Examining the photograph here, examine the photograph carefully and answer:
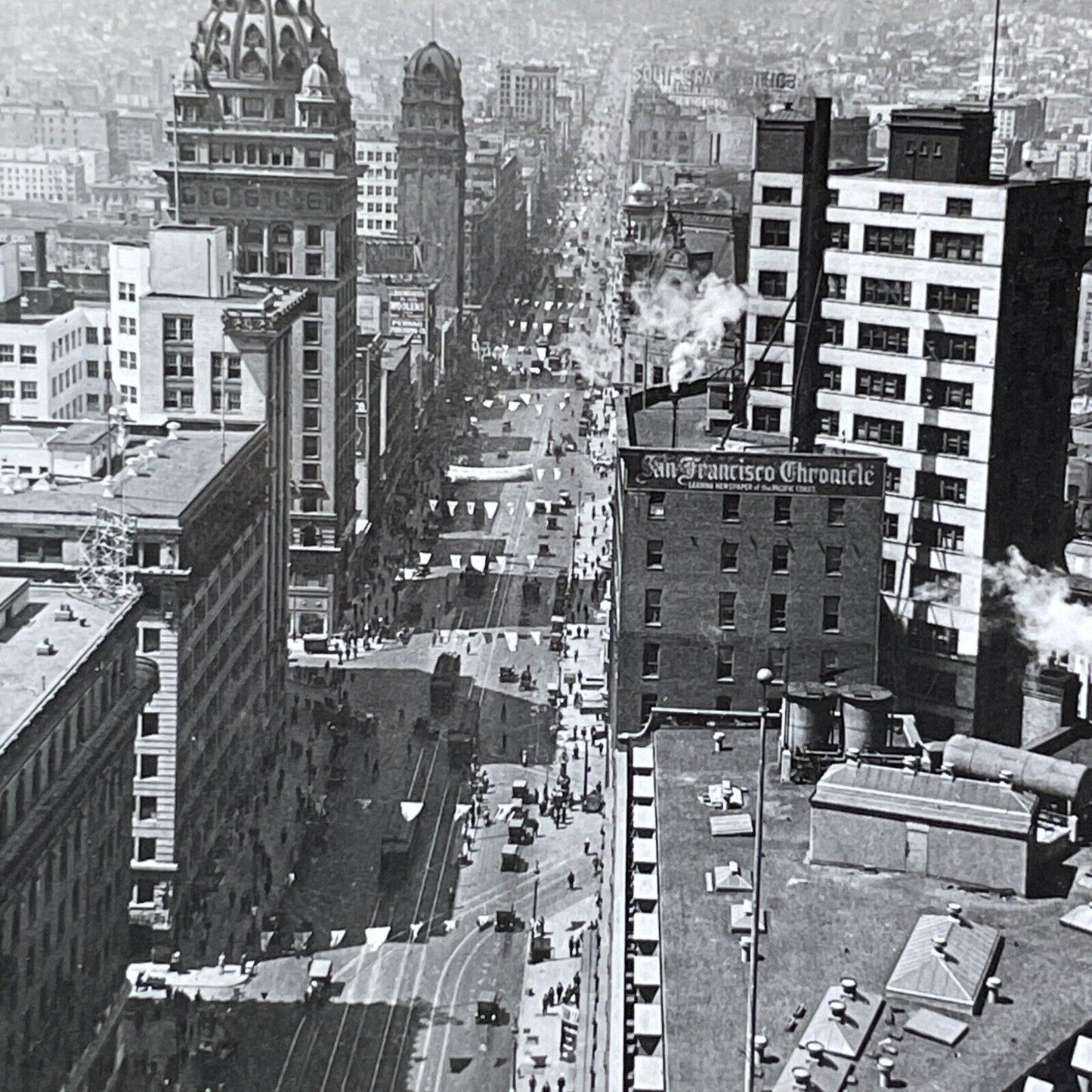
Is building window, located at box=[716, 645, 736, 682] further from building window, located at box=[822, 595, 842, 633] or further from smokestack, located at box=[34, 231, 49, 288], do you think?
smokestack, located at box=[34, 231, 49, 288]

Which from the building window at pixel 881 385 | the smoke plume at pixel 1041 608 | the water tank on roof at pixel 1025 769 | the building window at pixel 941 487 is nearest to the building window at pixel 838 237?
the building window at pixel 881 385

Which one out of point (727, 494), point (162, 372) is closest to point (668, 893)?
point (727, 494)

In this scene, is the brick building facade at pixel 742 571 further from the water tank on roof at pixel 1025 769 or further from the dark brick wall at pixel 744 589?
the water tank on roof at pixel 1025 769

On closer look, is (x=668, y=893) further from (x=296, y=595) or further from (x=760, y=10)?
(x=760, y=10)

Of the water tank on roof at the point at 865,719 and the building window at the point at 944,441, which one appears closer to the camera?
the water tank on roof at the point at 865,719

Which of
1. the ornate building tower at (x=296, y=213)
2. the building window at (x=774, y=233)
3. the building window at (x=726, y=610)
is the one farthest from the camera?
the ornate building tower at (x=296, y=213)

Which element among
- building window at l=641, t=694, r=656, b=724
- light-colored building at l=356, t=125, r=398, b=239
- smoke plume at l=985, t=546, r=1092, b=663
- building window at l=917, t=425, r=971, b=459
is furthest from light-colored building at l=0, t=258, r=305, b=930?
light-colored building at l=356, t=125, r=398, b=239

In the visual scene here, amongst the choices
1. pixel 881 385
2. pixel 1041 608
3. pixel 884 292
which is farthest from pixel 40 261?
pixel 1041 608
